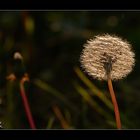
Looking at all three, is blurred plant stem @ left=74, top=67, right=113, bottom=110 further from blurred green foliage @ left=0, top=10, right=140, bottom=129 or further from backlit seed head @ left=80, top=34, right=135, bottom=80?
backlit seed head @ left=80, top=34, right=135, bottom=80

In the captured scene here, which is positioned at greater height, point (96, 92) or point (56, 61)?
point (56, 61)

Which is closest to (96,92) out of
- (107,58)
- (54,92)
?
(54,92)

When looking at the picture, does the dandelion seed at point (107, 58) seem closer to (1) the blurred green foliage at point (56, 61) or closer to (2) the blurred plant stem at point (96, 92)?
(2) the blurred plant stem at point (96, 92)

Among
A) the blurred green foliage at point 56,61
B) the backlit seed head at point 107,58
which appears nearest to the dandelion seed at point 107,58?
the backlit seed head at point 107,58

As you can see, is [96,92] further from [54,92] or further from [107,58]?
[107,58]

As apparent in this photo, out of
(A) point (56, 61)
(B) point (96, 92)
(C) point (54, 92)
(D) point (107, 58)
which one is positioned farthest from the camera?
(A) point (56, 61)

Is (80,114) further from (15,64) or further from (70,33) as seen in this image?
(70,33)

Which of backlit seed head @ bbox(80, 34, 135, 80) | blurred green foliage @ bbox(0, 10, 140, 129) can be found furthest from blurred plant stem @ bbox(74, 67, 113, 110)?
backlit seed head @ bbox(80, 34, 135, 80)
